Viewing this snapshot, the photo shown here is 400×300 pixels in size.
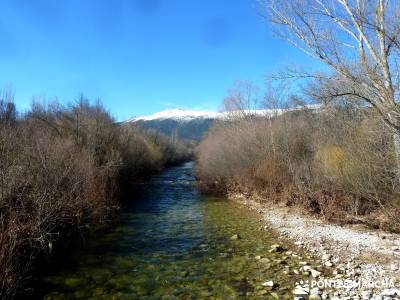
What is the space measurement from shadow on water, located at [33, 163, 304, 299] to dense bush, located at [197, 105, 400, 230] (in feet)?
10.8

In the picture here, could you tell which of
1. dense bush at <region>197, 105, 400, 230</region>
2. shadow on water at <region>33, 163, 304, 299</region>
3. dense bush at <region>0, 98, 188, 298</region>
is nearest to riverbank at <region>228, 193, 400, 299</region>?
shadow on water at <region>33, 163, 304, 299</region>

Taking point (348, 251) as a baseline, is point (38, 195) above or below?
above

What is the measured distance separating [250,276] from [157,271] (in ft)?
7.74

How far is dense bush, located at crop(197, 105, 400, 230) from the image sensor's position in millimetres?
12172

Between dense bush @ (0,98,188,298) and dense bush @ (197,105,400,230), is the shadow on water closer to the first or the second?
dense bush @ (0,98,188,298)

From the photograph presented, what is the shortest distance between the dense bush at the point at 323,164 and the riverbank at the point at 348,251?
104 centimetres

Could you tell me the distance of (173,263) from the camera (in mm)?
9758

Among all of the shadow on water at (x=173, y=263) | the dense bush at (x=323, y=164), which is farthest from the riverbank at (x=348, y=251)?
the dense bush at (x=323, y=164)

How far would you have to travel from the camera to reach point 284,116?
23.3m

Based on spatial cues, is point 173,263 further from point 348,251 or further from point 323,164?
point 323,164

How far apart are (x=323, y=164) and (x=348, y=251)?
591cm

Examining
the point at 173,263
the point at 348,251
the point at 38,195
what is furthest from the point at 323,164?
the point at 38,195

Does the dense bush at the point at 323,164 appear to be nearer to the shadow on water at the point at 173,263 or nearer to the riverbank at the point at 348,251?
the riverbank at the point at 348,251

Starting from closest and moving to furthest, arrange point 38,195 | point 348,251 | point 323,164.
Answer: point 348,251 < point 38,195 < point 323,164
